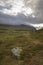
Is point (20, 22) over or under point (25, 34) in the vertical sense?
over

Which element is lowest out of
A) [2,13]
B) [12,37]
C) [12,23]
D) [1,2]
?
[12,37]

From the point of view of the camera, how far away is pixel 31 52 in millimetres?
1370

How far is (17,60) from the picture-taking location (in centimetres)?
127

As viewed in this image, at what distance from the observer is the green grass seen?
126 centimetres

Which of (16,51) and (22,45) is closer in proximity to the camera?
(16,51)

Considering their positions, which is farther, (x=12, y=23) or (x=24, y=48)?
(x=12, y=23)

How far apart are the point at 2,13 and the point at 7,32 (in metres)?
0.26

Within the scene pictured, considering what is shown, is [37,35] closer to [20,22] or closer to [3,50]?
[20,22]

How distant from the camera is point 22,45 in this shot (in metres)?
1.45

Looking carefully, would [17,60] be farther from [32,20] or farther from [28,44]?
[32,20]

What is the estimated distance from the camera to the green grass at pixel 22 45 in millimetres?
1265

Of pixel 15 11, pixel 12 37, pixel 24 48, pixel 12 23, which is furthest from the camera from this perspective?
pixel 15 11

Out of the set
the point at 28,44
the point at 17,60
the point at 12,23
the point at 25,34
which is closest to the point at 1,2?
the point at 12,23

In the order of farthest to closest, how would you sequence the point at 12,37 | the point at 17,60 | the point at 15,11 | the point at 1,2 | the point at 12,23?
the point at 1,2
the point at 15,11
the point at 12,23
the point at 12,37
the point at 17,60
